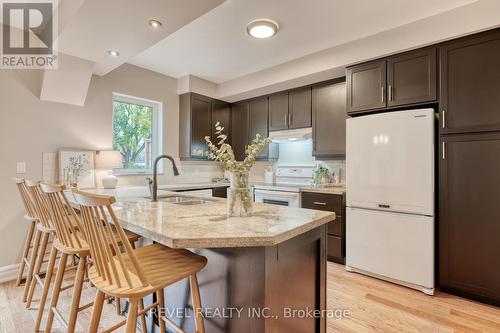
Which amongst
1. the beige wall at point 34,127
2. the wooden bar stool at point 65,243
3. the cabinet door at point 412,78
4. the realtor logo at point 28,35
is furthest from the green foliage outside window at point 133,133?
the cabinet door at point 412,78

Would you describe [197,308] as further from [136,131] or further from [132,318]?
[136,131]

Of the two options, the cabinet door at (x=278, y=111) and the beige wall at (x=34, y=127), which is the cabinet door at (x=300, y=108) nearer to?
the cabinet door at (x=278, y=111)

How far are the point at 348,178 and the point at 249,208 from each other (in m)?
1.69

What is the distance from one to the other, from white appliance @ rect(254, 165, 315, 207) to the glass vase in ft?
6.23

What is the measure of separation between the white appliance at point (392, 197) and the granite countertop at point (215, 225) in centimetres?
130

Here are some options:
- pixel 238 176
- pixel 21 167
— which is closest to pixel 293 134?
pixel 238 176

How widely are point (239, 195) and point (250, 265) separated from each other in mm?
421

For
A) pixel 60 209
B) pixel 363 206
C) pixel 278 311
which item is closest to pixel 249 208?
pixel 278 311

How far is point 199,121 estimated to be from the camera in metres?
3.98

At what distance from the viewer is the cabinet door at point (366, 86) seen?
2625 mm

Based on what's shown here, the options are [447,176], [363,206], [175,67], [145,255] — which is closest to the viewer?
[145,255]

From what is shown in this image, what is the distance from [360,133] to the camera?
2646 mm

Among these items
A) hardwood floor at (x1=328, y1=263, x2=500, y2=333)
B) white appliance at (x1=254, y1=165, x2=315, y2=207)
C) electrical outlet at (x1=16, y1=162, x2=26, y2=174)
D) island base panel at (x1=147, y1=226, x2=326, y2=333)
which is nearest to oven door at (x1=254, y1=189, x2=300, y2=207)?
white appliance at (x1=254, y1=165, x2=315, y2=207)

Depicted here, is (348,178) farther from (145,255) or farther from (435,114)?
(145,255)
